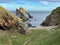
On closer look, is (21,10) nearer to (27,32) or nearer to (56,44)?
(27,32)

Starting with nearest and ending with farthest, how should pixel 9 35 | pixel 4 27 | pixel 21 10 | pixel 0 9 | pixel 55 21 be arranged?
1. pixel 9 35
2. pixel 4 27
3. pixel 0 9
4. pixel 55 21
5. pixel 21 10

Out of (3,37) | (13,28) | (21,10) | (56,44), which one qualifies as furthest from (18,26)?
(21,10)

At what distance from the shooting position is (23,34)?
171ft

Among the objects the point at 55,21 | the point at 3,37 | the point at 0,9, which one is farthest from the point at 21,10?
the point at 3,37

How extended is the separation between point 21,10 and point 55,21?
5711cm

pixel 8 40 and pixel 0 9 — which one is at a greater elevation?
pixel 0 9

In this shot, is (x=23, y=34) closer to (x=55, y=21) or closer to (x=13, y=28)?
(x=13, y=28)

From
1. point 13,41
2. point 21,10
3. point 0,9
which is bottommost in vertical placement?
point 21,10

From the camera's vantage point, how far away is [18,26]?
52.6m

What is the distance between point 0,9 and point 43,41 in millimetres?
15242

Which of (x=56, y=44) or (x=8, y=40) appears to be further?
(x=8, y=40)

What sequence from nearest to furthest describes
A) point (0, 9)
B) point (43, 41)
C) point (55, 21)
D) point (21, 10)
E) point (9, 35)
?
point (43, 41)
point (9, 35)
point (0, 9)
point (55, 21)
point (21, 10)

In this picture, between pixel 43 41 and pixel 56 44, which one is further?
pixel 43 41

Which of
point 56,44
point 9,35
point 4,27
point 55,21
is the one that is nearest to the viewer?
point 56,44
